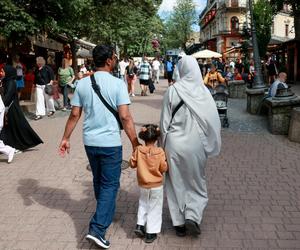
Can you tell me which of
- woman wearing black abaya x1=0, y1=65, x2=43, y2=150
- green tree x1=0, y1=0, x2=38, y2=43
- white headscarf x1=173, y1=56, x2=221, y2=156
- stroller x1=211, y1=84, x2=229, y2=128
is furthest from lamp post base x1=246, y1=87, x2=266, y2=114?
white headscarf x1=173, y1=56, x2=221, y2=156

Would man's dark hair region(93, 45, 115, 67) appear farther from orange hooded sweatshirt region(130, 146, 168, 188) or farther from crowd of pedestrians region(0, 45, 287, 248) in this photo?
orange hooded sweatshirt region(130, 146, 168, 188)

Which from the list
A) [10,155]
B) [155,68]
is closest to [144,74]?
[155,68]

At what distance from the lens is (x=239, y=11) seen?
6862 cm

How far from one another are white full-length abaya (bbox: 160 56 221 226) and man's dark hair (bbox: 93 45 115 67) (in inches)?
25.8

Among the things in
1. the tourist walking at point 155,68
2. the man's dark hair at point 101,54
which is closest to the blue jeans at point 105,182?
the man's dark hair at point 101,54

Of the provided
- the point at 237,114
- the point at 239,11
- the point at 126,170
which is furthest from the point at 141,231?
the point at 239,11

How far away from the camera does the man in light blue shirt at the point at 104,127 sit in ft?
13.7

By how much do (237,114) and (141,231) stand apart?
9448 millimetres

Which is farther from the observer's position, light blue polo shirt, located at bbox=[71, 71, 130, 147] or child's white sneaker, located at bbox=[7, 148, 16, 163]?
child's white sneaker, located at bbox=[7, 148, 16, 163]

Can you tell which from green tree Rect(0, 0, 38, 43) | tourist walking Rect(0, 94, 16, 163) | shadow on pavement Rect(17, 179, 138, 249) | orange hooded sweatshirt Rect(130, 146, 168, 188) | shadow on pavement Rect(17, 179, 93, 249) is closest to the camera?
orange hooded sweatshirt Rect(130, 146, 168, 188)

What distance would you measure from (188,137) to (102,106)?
826mm

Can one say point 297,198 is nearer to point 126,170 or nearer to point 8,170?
point 126,170

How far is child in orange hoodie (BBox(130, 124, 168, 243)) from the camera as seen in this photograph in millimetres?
4277

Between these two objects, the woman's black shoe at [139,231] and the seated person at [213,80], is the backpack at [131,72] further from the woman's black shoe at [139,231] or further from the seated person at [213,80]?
the woman's black shoe at [139,231]
